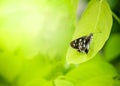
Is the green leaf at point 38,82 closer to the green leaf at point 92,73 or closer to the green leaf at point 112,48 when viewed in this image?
the green leaf at point 92,73

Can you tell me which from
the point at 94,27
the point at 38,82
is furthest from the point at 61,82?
the point at 94,27

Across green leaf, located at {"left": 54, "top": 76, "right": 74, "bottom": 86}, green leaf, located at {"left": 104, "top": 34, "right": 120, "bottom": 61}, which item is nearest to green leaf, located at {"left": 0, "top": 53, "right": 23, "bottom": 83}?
green leaf, located at {"left": 54, "top": 76, "right": 74, "bottom": 86}

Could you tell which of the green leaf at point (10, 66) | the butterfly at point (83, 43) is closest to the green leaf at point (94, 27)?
the butterfly at point (83, 43)

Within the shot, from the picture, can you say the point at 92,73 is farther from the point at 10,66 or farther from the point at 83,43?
the point at 10,66

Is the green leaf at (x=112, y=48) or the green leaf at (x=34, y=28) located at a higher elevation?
the green leaf at (x=34, y=28)

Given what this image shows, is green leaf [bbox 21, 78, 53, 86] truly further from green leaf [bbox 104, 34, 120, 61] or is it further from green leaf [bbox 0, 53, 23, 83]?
green leaf [bbox 104, 34, 120, 61]

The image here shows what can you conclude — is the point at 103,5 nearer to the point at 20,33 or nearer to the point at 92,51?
the point at 92,51
